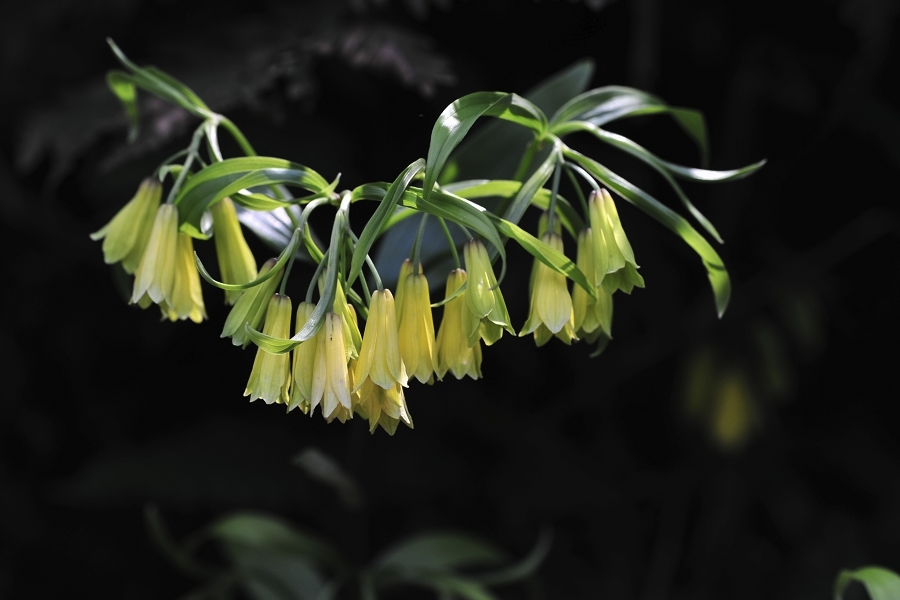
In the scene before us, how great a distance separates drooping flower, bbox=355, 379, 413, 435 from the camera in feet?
2.79

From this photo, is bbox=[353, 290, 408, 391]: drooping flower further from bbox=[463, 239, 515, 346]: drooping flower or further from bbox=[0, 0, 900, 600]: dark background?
bbox=[0, 0, 900, 600]: dark background

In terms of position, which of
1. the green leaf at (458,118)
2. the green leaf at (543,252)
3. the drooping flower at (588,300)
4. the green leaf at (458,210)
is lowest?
the drooping flower at (588,300)

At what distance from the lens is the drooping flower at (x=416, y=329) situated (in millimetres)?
874

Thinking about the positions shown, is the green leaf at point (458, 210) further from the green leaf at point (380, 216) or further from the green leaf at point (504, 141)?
the green leaf at point (504, 141)

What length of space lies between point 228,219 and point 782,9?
1.41 meters

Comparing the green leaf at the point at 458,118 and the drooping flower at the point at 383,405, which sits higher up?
the green leaf at the point at 458,118

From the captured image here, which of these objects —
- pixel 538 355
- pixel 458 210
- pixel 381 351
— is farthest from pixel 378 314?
pixel 538 355

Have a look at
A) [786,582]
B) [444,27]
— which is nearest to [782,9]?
[444,27]

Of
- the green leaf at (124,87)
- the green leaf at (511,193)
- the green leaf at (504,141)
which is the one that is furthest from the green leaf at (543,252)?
the green leaf at (124,87)

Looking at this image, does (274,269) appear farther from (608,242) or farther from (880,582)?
(880,582)

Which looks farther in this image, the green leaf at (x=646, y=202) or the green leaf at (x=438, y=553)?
the green leaf at (x=438, y=553)

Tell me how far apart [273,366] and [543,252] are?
1.05ft

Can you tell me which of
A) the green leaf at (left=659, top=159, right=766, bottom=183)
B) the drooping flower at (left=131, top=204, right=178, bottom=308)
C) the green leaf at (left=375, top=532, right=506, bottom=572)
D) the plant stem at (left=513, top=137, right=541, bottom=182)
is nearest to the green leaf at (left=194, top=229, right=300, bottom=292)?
the drooping flower at (left=131, top=204, right=178, bottom=308)

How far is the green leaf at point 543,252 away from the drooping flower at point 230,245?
361mm
